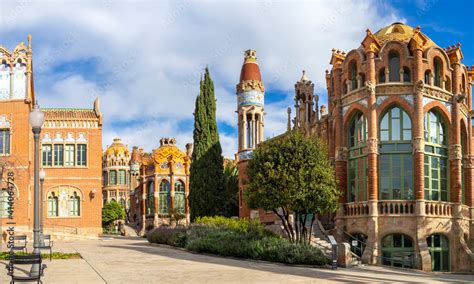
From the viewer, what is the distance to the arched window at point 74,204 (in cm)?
5256

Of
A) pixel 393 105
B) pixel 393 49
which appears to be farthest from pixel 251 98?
pixel 393 105

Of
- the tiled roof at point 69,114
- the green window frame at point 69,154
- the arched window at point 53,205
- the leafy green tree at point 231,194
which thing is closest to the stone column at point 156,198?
the tiled roof at point 69,114

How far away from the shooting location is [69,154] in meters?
53.2

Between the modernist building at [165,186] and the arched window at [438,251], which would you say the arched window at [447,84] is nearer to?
the arched window at [438,251]

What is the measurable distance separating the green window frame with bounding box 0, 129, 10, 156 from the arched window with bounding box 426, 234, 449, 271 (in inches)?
1199

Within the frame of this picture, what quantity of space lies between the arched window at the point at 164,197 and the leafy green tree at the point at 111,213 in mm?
24579

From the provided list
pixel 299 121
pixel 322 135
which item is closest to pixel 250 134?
pixel 299 121

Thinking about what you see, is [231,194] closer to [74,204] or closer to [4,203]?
[74,204]

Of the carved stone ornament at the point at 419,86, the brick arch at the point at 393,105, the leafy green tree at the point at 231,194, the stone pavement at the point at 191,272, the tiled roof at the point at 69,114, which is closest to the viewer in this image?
the stone pavement at the point at 191,272

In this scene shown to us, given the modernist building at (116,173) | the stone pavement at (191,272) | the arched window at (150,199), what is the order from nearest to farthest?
1. the stone pavement at (191,272)
2. the arched window at (150,199)
3. the modernist building at (116,173)

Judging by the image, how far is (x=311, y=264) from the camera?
23281 mm

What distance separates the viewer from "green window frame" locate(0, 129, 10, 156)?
44.9 metres

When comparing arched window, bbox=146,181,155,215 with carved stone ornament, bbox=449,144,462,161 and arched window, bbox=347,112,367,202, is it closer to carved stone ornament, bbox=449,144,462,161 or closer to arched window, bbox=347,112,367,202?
arched window, bbox=347,112,367,202

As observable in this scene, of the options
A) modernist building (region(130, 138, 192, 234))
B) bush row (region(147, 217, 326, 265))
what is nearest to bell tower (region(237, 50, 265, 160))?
bush row (region(147, 217, 326, 265))
